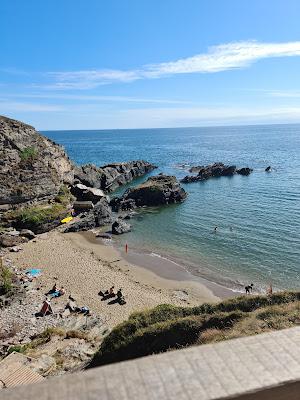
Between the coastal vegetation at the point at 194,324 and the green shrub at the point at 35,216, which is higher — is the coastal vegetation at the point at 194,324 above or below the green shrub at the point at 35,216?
above

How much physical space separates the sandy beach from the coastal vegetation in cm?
1314

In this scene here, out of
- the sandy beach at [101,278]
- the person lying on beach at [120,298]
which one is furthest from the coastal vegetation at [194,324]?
the person lying on beach at [120,298]

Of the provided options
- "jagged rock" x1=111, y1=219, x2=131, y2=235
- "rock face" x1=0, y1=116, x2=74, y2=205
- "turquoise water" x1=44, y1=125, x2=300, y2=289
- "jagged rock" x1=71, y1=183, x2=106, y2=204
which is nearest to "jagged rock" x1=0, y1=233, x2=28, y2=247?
"rock face" x1=0, y1=116, x2=74, y2=205

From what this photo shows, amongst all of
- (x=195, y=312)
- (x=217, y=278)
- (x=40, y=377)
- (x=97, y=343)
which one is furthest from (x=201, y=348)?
(x=217, y=278)

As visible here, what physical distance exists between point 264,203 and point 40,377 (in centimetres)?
5033

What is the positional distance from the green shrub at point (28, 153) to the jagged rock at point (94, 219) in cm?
1197

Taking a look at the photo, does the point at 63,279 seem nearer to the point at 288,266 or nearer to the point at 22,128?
the point at 288,266

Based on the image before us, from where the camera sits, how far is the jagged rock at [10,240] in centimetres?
4209

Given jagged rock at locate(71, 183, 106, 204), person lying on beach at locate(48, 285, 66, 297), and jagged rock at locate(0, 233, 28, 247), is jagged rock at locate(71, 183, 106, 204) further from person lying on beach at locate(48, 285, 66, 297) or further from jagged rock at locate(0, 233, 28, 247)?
person lying on beach at locate(48, 285, 66, 297)

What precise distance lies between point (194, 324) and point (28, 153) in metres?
49.0

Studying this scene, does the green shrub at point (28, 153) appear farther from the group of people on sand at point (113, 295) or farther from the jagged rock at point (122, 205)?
the group of people on sand at point (113, 295)

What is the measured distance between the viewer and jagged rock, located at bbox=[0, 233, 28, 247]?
4209 cm

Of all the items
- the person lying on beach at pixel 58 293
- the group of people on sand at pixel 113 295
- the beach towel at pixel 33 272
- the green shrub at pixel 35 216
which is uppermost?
the green shrub at pixel 35 216

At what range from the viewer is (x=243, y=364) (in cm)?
220
